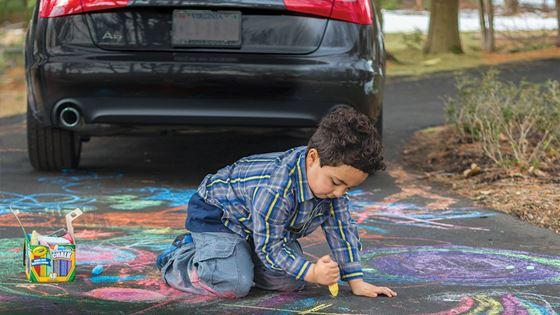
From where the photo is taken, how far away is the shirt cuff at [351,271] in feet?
13.5

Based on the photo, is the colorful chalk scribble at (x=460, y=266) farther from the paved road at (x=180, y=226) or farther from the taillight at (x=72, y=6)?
the taillight at (x=72, y=6)

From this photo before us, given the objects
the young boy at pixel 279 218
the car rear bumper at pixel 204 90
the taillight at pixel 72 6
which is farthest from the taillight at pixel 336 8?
the young boy at pixel 279 218

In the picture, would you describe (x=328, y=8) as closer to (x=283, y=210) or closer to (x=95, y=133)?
(x=95, y=133)

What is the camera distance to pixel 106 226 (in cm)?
533

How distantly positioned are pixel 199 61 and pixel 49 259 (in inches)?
79.4

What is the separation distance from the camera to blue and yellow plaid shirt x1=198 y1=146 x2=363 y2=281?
389 cm

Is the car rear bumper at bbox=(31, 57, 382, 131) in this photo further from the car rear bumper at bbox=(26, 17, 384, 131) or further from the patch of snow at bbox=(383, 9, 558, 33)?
the patch of snow at bbox=(383, 9, 558, 33)

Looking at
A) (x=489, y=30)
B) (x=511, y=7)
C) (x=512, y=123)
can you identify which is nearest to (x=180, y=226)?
(x=512, y=123)

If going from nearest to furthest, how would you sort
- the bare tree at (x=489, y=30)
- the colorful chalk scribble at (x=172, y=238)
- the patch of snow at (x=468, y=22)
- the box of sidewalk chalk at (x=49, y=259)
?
the colorful chalk scribble at (x=172, y=238)
the box of sidewalk chalk at (x=49, y=259)
the bare tree at (x=489, y=30)
the patch of snow at (x=468, y=22)

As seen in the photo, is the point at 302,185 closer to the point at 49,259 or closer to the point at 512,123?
the point at 49,259

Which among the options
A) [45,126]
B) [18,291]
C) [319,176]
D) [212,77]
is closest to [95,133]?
[45,126]

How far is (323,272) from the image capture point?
385cm

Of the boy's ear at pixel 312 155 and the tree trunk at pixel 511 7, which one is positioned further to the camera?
the tree trunk at pixel 511 7

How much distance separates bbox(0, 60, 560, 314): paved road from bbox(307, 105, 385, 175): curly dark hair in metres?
0.56
